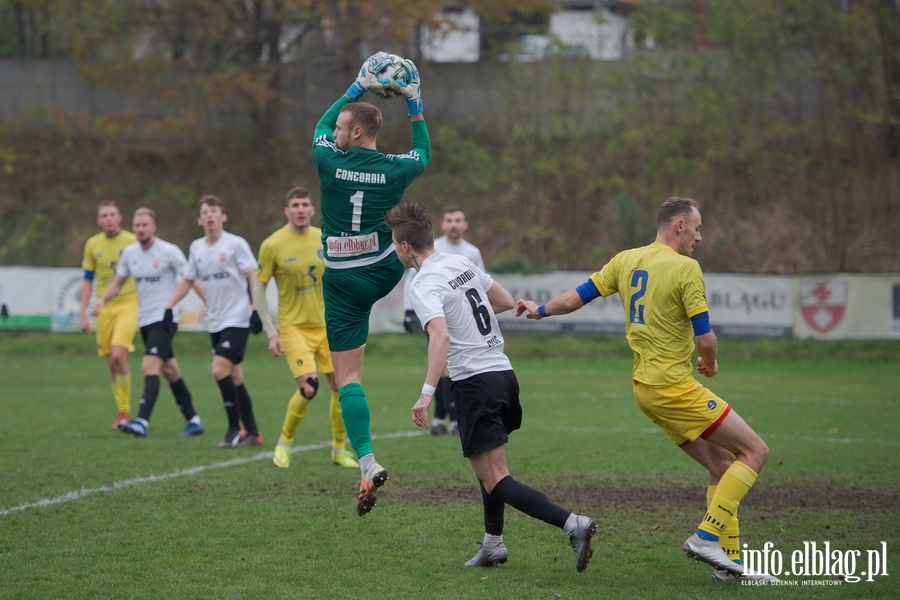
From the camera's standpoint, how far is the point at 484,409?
5.57 m

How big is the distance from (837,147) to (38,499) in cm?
2516

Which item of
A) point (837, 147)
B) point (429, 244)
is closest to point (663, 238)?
point (429, 244)

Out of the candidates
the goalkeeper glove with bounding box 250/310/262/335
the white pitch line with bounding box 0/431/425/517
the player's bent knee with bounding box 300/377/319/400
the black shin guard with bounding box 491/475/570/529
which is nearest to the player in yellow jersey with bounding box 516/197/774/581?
the black shin guard with bounding box 491/475/570/529

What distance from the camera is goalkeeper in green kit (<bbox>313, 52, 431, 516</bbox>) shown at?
640 cm

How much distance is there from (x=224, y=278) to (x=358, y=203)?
4439 millimetres

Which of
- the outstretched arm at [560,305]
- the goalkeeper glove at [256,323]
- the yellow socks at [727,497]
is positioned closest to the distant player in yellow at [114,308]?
the goalkeeper glove at [256,323]

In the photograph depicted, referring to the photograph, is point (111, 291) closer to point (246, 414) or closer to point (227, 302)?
point (227, 302)

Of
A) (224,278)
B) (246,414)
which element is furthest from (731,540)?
(224,278)

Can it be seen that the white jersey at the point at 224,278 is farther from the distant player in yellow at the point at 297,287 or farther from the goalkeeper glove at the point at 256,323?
the distant player in yellow at the point at 297,287

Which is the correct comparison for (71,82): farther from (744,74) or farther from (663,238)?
(663,238)

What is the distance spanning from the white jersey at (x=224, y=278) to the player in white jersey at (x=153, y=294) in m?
1.00

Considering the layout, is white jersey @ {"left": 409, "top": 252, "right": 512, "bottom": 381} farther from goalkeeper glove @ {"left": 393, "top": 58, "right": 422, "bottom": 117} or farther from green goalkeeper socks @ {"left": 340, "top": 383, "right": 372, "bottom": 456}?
goalkeeper glove @ {"left": 393, "top": 58, "right": 422, "bottom": 117}

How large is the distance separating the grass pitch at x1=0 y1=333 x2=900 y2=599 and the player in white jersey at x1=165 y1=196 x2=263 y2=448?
1.86 feet

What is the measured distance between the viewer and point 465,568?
5715 millimetres
